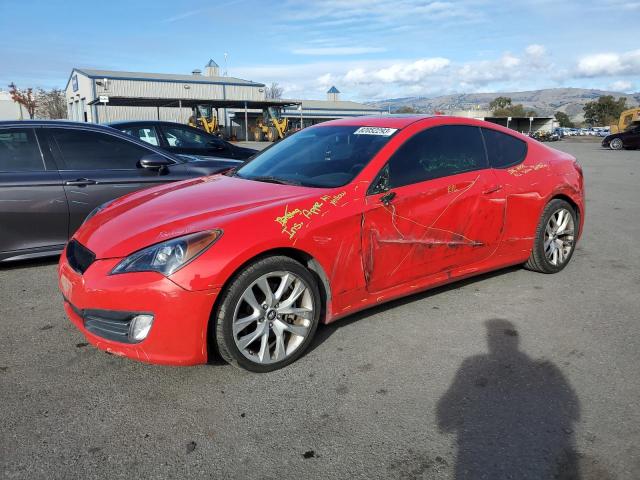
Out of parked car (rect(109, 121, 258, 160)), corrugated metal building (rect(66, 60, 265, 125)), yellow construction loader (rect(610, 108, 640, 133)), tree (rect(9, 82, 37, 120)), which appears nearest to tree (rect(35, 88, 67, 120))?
tree (rect(9, 82, 37, 120))

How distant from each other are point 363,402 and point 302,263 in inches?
36.5

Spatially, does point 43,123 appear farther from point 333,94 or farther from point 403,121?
point 333,94

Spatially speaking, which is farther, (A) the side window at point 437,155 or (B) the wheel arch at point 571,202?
(B) the wheel arch at point 571,202

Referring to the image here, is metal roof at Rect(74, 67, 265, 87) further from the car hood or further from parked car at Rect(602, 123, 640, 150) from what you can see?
the car hood

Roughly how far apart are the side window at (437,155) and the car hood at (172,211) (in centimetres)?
69

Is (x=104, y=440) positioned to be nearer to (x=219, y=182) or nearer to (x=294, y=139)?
(x=219, y=182)

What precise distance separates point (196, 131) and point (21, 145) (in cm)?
443

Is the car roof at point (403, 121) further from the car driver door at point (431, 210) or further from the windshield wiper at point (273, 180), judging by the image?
the windshield wiper at point (273, 180)

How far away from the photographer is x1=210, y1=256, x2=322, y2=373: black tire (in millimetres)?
2887

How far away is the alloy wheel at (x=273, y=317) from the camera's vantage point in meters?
2.99

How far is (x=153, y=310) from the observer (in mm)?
2789

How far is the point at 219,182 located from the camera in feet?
13.1

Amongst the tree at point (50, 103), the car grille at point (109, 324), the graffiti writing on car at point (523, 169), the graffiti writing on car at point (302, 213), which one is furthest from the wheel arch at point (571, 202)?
the tree at point (50, 103)

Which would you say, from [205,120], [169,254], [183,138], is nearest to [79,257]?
[169,254]
